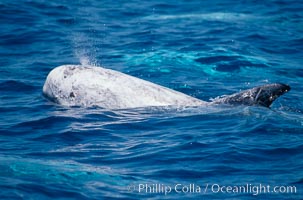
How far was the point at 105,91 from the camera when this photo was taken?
39.0ft

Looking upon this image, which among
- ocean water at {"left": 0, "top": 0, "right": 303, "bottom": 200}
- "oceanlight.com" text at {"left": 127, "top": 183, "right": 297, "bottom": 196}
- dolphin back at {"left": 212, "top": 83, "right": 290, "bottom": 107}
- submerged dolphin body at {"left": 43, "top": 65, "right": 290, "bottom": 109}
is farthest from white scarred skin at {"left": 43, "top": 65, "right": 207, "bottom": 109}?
"oceanlight.com" text at {"left": 127, "top": 183, "right": 297, "bottom": 196}

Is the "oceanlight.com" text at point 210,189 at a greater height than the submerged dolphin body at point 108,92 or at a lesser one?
lesser

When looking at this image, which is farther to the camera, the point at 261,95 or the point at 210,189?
the point at 261,95

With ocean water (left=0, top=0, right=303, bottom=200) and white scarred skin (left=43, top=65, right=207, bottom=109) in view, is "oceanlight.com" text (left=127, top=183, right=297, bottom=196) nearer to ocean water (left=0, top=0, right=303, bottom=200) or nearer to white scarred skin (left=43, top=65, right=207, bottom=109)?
ocean water (left=0, top=0, right=303, bottom=200)

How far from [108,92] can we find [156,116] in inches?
50.8

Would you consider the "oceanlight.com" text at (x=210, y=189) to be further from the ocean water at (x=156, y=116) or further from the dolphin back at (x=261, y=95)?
the dolphin back at (x=261, y=95)

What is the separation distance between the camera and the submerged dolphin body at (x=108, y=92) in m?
11.7

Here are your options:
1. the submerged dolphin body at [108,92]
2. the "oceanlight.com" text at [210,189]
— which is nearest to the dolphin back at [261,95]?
the submerged dolphin body at [108,92]

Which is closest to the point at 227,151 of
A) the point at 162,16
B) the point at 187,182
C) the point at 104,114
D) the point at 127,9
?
the point at 187,182

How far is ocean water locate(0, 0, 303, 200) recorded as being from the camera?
26.1 ft

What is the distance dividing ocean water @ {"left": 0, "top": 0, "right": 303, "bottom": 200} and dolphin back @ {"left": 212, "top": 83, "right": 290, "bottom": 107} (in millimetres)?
145

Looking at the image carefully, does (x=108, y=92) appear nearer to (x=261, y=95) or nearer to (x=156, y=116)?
(x=156, y=116)

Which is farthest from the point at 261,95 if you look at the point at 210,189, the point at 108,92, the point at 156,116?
the point at 210,189

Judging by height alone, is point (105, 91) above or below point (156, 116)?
above
